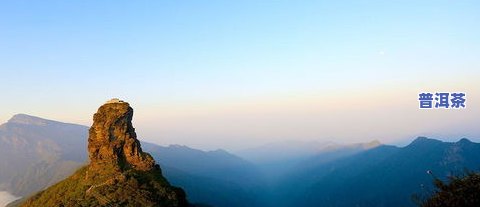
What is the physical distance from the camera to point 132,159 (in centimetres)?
8056

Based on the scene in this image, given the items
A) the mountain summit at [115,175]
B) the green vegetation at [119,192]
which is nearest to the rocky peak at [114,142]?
the mountain summit at [115,175]

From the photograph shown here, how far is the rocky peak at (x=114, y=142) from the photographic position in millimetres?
78938

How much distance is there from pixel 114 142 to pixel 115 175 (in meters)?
7.86

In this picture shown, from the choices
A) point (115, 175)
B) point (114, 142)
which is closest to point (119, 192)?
point (115, 175)

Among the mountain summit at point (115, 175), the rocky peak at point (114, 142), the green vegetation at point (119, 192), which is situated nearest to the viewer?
the green vegetation at point (119, 192)

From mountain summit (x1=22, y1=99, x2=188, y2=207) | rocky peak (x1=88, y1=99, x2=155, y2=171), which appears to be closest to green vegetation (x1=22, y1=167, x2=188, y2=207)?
mountain summit (x1=22, y1=99, x2=188, y2=207)

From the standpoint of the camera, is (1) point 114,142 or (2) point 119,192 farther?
(1) point 114,142

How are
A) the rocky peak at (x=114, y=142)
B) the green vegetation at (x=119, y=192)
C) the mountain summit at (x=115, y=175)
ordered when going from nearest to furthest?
the green vegetation at (x=119, y=192) < the mountain summit at (x=115, y=175) < the rocky peak at (x=114, y=142)

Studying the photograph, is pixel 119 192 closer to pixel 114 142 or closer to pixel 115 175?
pixel 115 175

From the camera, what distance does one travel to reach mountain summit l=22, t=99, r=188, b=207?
221ft

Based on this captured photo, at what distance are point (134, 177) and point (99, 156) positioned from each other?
1087cm

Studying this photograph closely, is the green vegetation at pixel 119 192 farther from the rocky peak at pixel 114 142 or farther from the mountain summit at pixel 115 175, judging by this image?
the rocky peak at pixel 114 142

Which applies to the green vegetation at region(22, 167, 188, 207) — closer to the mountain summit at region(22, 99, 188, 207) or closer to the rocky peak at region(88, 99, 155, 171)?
the mountain summit at region(22, 99, 188, 207)

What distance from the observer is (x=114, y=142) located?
79750 millimetres
